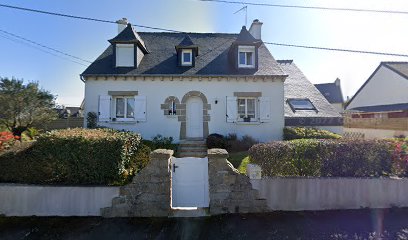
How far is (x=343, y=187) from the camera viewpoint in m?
4.86

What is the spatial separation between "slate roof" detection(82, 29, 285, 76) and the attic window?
2469mm

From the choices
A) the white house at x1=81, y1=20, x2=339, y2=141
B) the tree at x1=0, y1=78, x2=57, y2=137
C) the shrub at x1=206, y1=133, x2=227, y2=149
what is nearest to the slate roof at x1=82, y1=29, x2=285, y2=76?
the white house at x1=81, y1=20, x2=339, y2=141

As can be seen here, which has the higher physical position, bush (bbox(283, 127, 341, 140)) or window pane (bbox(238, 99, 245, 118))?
window pane (bbox(238, 99, 245, 118))

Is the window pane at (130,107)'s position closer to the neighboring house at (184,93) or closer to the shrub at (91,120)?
the neighboring house at (184,93)

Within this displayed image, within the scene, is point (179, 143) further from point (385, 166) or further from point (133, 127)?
point (385, 166)

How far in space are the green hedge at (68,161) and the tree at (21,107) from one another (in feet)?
41.4

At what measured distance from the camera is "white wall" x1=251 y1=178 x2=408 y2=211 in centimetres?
475

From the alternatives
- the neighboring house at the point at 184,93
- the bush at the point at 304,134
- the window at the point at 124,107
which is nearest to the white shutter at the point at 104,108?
the neighboring house at the point at 184,93

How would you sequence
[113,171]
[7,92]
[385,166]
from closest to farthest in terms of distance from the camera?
[113,171], [385,166], [7,92]

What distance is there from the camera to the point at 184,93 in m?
11.1

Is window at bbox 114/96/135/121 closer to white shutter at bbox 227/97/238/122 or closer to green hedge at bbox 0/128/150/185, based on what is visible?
white shutter at bbox 227/97/238/122

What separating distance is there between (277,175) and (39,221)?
4.90m

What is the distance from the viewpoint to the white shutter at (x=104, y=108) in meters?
10.9

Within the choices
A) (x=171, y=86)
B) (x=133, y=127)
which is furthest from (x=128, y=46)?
(x=133, y=127)
